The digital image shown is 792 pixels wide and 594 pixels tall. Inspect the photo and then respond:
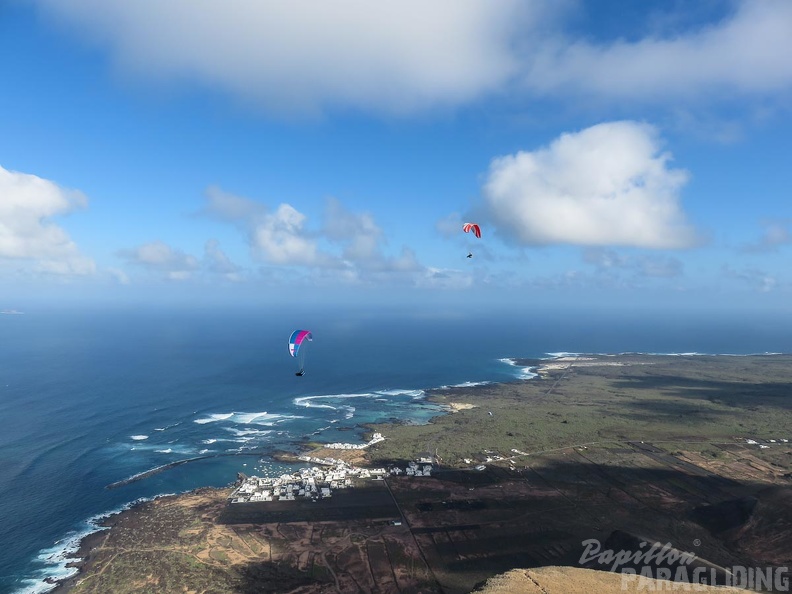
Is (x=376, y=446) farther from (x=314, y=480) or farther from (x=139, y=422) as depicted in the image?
(x=139, y=422)

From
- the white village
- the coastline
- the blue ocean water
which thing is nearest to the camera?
the coastline

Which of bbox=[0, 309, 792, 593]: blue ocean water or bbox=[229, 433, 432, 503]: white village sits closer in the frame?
bbox=[0, 309, 792, 593]: blue ocean water

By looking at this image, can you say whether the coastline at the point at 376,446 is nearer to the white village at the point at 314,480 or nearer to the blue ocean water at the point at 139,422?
the blue ocean water at the point at 139,422

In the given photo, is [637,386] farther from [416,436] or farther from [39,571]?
[39,571]

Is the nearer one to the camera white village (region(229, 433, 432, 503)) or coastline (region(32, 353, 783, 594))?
coastline (region(32, 353, 783, 594))

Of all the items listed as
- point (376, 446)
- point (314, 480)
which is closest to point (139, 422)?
point (314, 480)

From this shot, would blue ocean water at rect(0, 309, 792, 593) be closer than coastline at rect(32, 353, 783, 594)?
No

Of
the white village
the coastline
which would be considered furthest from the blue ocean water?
the white village

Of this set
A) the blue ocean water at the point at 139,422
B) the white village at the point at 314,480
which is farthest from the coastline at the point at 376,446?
the white village at the point at 314,480

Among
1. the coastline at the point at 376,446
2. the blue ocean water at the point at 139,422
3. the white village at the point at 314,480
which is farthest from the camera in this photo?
the white village at the point at 314,480

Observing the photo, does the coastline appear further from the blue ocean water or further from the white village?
the white village

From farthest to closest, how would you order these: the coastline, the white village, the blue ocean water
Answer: the white village
the blue ocean water
the coastline
